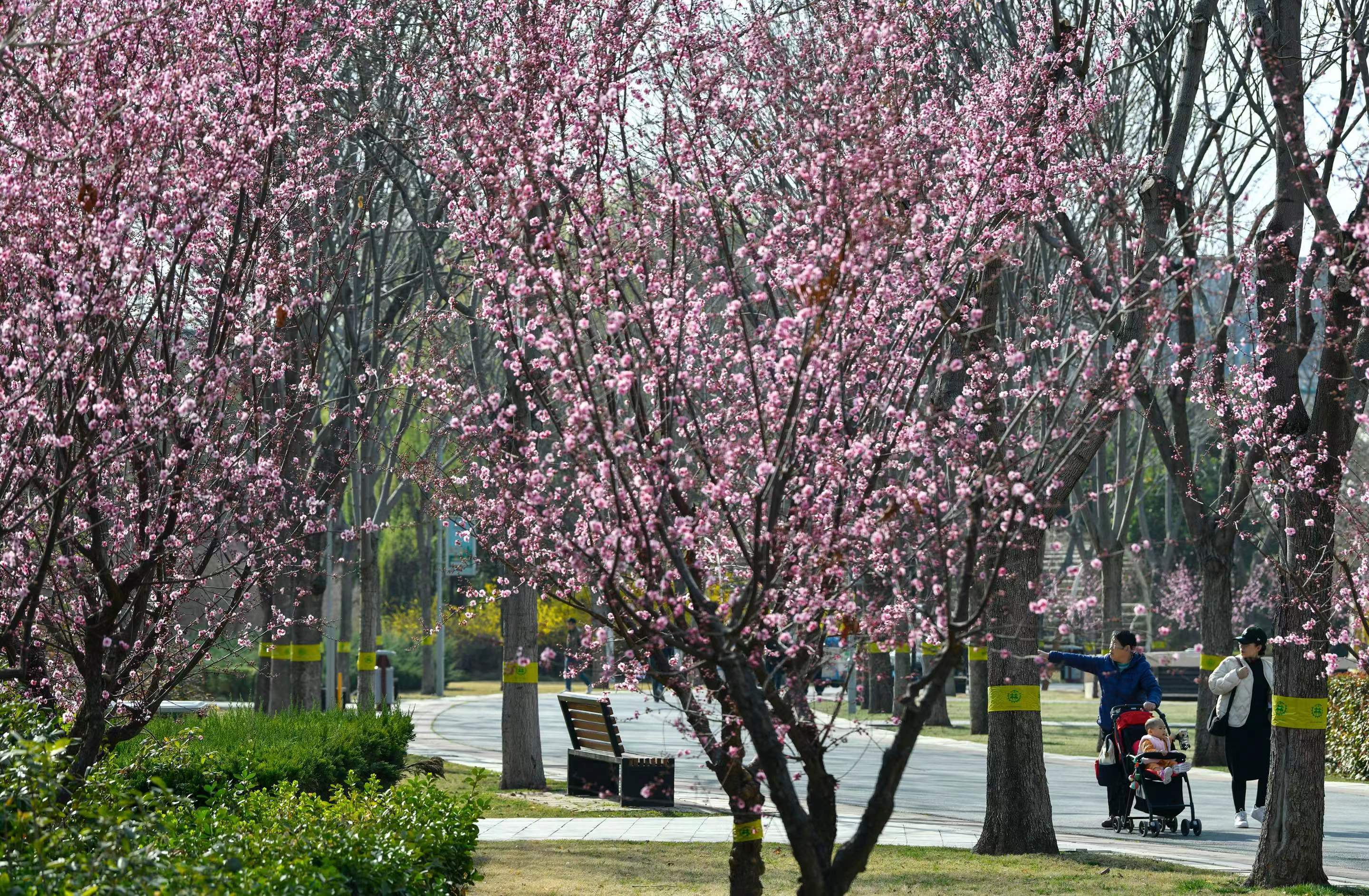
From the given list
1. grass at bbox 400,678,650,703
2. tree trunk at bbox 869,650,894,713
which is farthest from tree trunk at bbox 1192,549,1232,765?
grass at bbox 400,678,650,703

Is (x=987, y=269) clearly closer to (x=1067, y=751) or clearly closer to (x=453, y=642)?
(x=1067, y=751)

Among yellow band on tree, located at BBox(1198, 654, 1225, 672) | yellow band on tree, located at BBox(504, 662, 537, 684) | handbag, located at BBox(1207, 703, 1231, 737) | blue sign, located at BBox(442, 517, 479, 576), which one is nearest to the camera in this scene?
blue sign, located at BBox(442, 517, 479, 576)

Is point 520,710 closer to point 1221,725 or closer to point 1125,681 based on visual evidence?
point 1125,681

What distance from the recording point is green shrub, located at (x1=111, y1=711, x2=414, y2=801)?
32.3 ft

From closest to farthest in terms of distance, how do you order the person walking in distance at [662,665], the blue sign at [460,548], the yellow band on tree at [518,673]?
the person walking in distance at [662,665], the blue sign at [460,548], the yellow band on tree at [518,673]

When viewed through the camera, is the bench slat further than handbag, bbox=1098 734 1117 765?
Yes

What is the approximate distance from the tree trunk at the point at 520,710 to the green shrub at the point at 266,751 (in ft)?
5.25

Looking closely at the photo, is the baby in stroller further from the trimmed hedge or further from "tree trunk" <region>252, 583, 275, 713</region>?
"tree trunk" <region>252, 583, 275, 713</region>

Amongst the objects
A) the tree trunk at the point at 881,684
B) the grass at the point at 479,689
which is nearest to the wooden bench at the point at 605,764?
the tree trunk at the point at 881,684

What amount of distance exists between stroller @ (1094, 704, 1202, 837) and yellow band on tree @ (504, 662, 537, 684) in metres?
5.66

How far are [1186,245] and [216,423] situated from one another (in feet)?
21.4

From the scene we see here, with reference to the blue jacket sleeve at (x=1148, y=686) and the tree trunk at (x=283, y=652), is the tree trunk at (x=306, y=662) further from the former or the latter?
the blue jacket sleeve at (x=1148, y=686)

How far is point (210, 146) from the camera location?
7.08 m

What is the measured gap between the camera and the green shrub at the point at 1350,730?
61.3 ft
